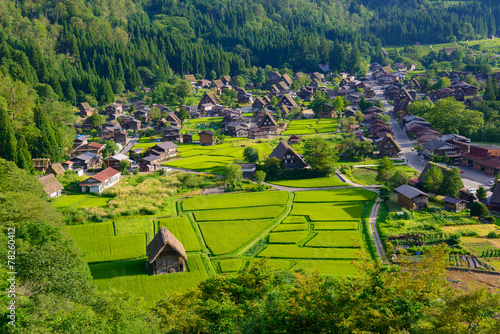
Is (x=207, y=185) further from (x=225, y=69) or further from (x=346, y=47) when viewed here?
(x=346, y=47)

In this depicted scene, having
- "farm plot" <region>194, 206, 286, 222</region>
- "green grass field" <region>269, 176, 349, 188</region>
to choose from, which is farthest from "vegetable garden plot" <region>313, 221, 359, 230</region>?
"green grass field" <region>269, 176, 349, 188</region>

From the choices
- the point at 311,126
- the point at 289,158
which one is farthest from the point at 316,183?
the point at 311,126

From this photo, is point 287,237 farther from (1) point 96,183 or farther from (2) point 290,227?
(1) point 96,183

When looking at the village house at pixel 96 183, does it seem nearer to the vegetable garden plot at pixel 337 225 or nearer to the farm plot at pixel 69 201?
the farm plot at pixel 69 201

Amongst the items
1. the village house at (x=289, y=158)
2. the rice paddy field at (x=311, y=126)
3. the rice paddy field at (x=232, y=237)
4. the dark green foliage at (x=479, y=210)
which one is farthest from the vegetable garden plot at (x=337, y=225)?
the rice paddy field at (x=311, y=126)

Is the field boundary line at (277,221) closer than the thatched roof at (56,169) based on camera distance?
Yes

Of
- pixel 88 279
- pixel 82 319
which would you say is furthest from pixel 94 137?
pixel 82 319
